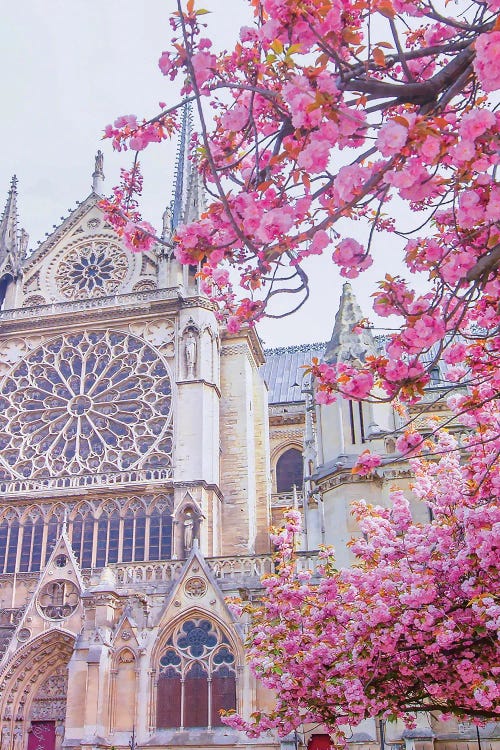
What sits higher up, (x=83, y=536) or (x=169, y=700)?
(x=83, y=536)

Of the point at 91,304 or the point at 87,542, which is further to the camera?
the point at 91,304

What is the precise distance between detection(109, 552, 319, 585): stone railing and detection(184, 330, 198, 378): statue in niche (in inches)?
313

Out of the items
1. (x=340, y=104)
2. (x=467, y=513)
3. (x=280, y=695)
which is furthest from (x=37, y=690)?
(x=340, y=104)

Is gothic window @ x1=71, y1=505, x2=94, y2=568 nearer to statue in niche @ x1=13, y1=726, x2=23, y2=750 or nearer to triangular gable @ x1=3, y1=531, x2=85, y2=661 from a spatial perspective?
triangular gable @ x1=3, y1=531, x2=85, y2=661

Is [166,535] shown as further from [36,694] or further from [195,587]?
[195,587]

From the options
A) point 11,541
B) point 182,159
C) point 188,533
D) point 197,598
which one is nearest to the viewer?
point 197,598

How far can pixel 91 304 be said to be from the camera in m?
31.6

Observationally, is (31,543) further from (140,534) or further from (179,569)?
(179,569)

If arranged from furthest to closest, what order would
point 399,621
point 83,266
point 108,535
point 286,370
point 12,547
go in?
point 286,370, point 83,266, point 12,547, point 108,535, point 399,621

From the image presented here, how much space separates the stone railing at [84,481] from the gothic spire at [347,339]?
8855 mm

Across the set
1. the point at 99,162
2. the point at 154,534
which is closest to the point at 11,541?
the point at 154,534

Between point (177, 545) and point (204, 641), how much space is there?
577 centimetres

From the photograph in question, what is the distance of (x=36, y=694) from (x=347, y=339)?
13.2 meters

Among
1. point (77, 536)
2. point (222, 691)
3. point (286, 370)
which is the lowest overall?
point (222, 691)
